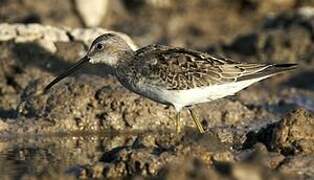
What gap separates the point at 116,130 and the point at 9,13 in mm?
8114

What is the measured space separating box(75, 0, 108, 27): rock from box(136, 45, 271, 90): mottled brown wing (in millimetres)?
9685

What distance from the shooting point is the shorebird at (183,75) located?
11773 mm

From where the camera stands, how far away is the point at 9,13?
2083 centimetres

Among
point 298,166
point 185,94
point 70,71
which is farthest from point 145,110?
point 298,166

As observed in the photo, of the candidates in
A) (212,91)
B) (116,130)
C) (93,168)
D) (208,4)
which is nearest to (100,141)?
(116,130)

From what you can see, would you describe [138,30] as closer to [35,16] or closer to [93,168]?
[35,16]

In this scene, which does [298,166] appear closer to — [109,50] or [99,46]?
[109,50]

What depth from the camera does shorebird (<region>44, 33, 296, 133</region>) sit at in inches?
464

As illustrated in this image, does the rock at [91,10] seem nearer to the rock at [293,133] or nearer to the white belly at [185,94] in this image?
the white belly at [185,94]

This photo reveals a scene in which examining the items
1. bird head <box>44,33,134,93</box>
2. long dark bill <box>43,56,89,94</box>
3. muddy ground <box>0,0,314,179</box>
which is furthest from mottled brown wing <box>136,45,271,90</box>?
long dark bill <box>43,56,89,94</box>

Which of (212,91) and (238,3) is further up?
(238,3)

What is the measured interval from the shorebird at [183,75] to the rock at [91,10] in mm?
9624

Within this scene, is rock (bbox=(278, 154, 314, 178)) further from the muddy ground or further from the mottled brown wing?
the mottled brown wing

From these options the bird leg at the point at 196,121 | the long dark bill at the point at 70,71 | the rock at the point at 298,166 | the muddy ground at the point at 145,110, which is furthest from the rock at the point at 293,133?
the long dark bill at the point at 70,71
